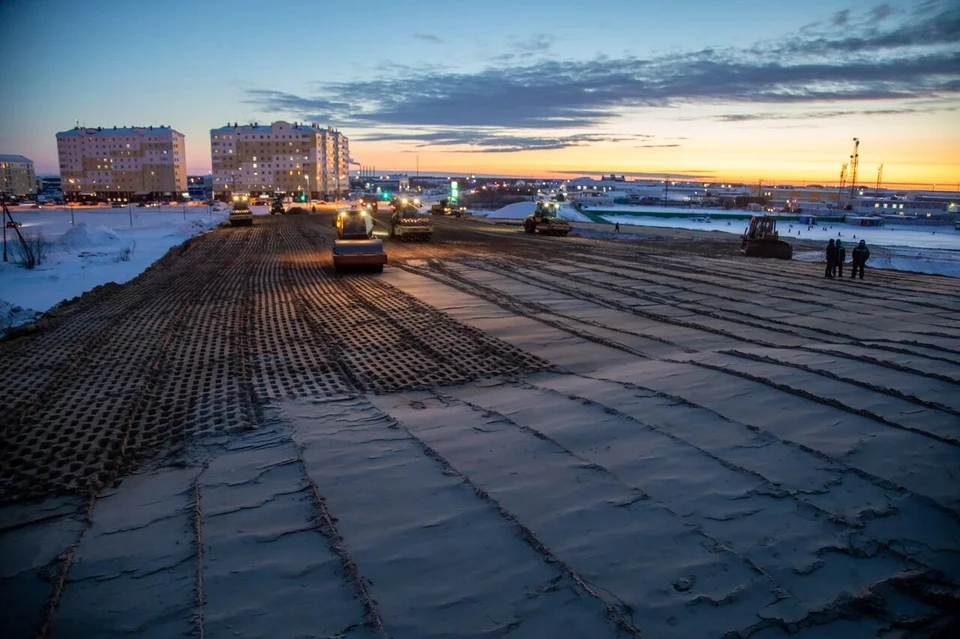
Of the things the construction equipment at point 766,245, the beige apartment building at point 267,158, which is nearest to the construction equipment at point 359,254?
the construction equipment at point 766,245

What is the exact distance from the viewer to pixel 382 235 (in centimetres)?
3288

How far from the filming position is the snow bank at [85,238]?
84.1ft

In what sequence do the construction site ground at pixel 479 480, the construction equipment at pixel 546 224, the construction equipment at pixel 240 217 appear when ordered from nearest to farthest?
the construction site ground at pixel 479 480 < the construction equipment at pixel 546 224 < the construction equipment at pixel 240 217

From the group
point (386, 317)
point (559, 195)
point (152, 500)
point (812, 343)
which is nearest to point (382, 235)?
point (386, 317)

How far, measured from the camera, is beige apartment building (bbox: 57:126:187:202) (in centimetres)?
14262

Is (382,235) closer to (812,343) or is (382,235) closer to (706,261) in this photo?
(706,261)

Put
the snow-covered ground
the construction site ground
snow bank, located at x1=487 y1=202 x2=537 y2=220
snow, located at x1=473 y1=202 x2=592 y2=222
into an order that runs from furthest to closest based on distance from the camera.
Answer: snow, located at x1=473 y1=202 x2=592 y2=222 < snow bank, located at x1=487 y1=202 x2=537 y2=220 < the snow-covered ground < the construction site ground

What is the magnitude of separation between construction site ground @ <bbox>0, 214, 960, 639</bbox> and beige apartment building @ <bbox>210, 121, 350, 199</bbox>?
469ft

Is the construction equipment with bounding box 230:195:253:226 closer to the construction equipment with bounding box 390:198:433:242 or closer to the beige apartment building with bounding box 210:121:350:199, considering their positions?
the construction equipment with bounding box 390:198:433:242

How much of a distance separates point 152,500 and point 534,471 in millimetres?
3440

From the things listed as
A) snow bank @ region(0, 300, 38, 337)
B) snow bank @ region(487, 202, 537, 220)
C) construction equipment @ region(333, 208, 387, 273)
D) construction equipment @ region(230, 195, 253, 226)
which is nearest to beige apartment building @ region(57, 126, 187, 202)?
snow bank @ region(487, 202, 537, 220)

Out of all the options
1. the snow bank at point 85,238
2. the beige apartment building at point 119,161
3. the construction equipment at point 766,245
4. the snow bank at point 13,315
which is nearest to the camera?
the snow bank at point 13,315

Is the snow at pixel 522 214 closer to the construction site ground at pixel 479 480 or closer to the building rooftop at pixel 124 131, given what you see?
the construction site ground at pixel 479 480

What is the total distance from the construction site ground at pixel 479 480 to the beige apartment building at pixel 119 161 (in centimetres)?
15439
